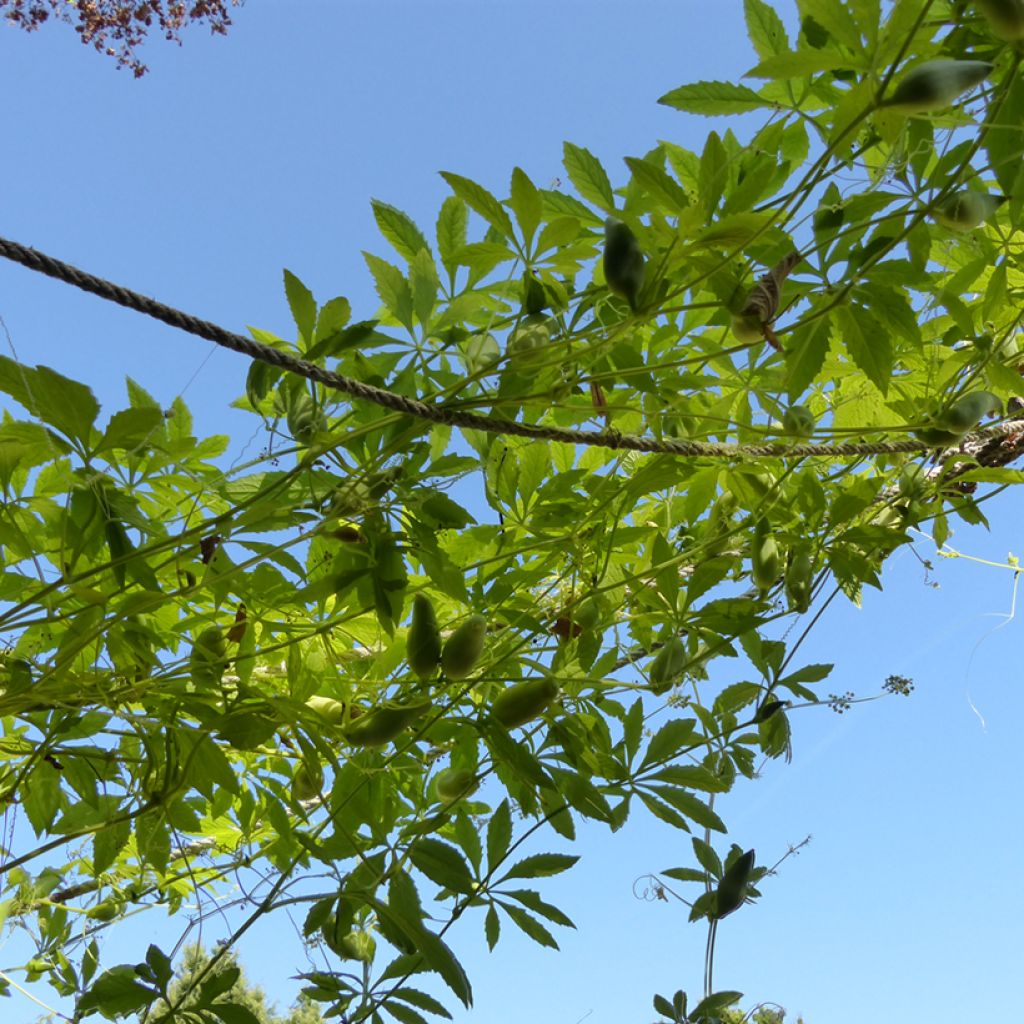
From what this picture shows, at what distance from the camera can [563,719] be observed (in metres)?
1.19

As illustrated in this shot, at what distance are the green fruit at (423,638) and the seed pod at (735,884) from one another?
1.68ft

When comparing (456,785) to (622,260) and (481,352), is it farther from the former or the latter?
(622,260)

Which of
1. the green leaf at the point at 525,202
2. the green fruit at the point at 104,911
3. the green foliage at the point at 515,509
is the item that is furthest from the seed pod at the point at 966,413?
the green fruit at the point at 104,911

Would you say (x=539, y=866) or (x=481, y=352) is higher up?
(x=481, y=352)

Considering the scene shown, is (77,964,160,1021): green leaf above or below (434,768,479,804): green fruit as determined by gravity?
below

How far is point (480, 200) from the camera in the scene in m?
0.93

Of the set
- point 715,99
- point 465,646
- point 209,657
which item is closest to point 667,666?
point 465,646

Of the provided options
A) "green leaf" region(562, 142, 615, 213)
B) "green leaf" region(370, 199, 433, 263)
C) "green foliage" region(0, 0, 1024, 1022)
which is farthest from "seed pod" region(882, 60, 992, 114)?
"green leaf" region(370, 199, 433, 263)

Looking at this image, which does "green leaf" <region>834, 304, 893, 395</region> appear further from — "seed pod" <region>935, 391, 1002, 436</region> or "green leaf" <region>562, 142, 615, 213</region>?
"green leaf" <region>562, 142, 615, 213</region>

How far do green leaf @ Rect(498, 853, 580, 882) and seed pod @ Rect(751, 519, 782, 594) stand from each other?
0.40 meters

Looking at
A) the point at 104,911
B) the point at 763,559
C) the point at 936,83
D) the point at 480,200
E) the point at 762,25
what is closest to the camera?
the point at 936,83

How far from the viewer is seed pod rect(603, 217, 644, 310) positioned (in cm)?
82

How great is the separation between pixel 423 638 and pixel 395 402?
10.9 inches

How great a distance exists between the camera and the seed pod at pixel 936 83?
0.73 meters
